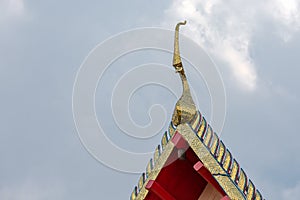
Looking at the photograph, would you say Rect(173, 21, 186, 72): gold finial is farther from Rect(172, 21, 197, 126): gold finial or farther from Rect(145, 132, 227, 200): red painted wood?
Rect(145, 132, 227, 200): red painted wood

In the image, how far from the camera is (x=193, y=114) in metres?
5.08

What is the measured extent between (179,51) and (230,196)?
4.37 feet

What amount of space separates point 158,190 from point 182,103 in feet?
2.62

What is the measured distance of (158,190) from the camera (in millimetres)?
5344

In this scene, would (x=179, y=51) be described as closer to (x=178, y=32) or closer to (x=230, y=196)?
(x=178, y=32)

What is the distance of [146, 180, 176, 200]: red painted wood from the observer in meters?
5.29

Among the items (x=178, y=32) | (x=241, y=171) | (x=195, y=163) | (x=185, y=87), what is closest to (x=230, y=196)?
(x=241, y=171)

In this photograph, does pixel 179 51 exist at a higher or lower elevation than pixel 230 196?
higher

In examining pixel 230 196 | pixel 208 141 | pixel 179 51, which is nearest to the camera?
pixel 230 196

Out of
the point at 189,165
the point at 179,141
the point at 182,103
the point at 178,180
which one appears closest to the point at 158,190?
the point at 178,180

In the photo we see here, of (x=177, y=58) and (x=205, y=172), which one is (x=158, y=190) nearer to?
(x=205, y=172)

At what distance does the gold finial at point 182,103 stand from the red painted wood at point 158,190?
0.56 meters

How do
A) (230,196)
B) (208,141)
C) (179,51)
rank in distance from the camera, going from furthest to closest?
(179,51) → (208,141) → (230,196)

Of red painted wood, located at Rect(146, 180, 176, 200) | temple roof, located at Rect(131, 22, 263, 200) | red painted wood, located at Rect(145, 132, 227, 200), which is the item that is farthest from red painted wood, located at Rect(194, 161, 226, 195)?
red painted wood, located at Rect(146, 180, 176, 200)
